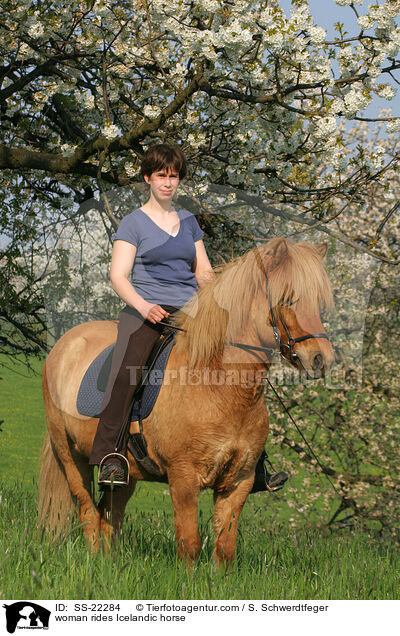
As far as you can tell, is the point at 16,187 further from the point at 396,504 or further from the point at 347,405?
the point at 396,504

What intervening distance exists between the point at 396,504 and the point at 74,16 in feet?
27.0

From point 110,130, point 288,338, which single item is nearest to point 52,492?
point 288,338

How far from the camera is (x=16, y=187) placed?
26.0ft

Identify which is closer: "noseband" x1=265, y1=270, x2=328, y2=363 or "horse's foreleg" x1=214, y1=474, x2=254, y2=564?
A: "noseband" x1=265, y1=270, x2=328, y2=363

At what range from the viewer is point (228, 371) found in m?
4.20

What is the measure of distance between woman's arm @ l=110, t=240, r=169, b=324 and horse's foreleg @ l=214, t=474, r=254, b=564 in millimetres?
1277

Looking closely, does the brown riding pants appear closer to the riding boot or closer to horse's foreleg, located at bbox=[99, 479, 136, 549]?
the riding boot

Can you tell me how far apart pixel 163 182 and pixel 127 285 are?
2.63ft

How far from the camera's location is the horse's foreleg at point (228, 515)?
440cm

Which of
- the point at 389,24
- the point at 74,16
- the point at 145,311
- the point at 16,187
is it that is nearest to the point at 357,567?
the point at 145,311

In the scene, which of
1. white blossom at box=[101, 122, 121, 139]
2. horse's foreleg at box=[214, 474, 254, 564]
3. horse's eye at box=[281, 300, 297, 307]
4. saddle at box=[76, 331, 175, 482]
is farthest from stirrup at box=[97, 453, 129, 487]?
white blossom at box=[101, 122, 121, 139]

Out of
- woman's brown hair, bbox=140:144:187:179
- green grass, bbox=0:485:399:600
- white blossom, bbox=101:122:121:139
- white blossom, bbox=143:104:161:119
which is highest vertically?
white blossom, bbox=143:104:161:119

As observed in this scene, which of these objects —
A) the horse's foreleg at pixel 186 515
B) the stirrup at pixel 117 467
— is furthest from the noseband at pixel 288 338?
the stirrup at pixel 117 467

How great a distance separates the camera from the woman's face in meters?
4.56
